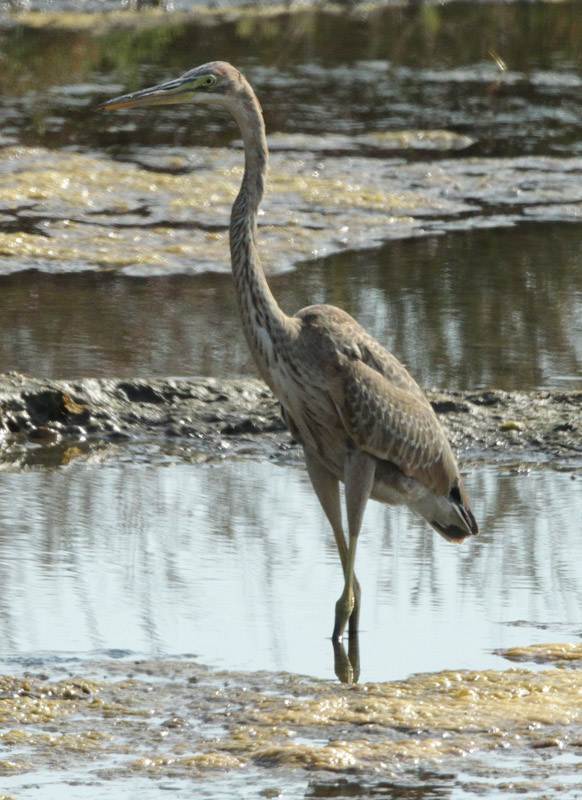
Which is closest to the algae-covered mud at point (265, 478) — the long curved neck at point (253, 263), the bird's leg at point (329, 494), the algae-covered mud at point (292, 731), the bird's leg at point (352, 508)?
the algae-covered mud at point (292, 731)

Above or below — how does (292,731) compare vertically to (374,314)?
below

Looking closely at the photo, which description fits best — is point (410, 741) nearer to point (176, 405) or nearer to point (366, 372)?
point (366, 372)

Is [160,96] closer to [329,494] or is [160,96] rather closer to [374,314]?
[329,494]

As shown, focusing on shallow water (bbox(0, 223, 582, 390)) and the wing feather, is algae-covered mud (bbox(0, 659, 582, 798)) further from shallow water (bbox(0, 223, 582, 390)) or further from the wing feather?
shallow water (bbox(0, 223, 582, 390))

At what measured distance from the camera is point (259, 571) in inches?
214

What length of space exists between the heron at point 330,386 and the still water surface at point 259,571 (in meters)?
0.29

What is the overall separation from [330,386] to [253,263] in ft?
1.65

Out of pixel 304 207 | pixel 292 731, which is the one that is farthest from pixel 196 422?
pixel 304 207

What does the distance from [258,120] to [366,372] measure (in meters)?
0.98

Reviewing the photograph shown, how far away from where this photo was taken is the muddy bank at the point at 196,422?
6.89 metres

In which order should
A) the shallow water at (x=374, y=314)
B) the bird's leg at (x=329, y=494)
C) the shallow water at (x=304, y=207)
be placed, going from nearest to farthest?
the bird's leg at (x=329, y=494) < the shallow water at (x=374, y=314) < the shallow water at (x=304, y=207)

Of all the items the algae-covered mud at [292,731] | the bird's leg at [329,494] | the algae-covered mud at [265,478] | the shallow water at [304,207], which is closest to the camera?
the algae-covered mud at [292,731]

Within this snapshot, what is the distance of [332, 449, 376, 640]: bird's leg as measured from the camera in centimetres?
491

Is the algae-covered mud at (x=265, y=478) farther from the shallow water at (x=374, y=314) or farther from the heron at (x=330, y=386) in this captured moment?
the heron at (x=330, y=386)
